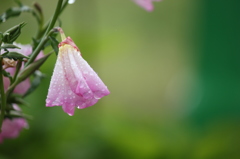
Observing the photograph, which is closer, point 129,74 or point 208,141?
point 208,141

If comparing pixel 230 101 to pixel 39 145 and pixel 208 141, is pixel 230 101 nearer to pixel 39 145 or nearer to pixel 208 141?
pixel 208 141

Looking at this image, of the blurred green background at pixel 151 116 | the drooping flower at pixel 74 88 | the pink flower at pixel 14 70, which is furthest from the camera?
the blurred green background at pixel 151 116

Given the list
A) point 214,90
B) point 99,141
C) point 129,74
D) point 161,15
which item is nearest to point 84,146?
point 99,141

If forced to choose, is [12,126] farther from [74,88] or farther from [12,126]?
[74,88]

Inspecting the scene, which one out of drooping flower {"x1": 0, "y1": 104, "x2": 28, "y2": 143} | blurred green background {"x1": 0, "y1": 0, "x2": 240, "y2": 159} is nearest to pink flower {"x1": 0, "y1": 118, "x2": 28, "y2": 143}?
drooping flower {"x1": 0, "y1": 104, "x2": 28, "y2": 143}

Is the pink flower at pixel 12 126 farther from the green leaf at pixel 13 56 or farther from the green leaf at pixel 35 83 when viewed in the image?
the green leaf at pixel 13 56

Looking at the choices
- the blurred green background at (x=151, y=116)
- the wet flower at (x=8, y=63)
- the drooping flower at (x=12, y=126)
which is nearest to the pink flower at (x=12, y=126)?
the drooping flower at (x=12, y=126)

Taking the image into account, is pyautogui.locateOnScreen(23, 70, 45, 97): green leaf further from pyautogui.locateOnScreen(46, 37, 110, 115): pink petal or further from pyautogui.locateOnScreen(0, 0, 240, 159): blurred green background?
pyautogui.locateOnScreen(0, 0, 240, 159): blurred green background

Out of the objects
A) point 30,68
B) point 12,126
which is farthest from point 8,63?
point 12,126
